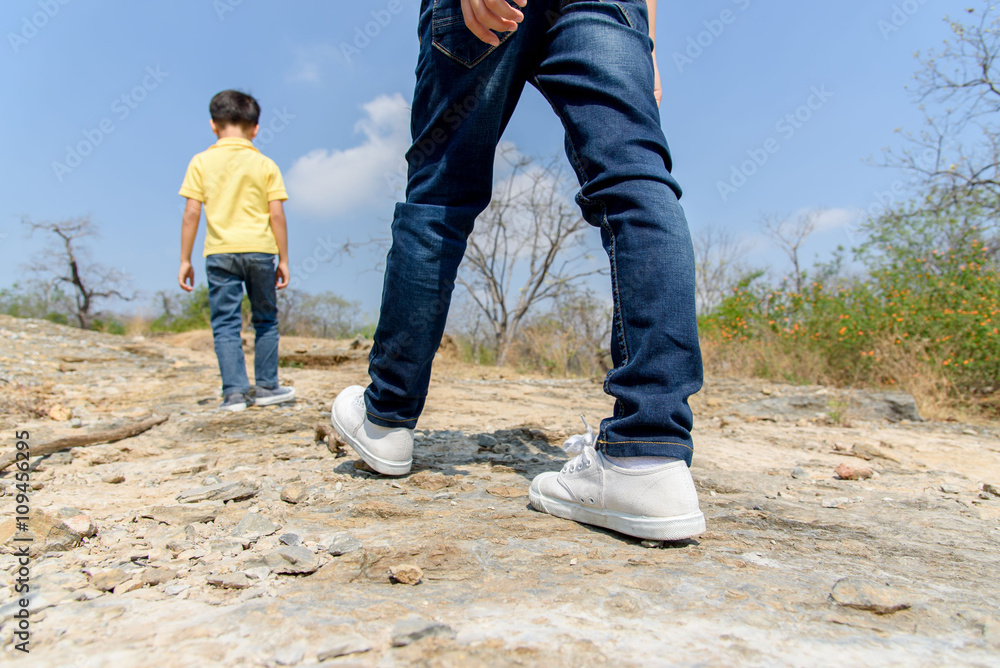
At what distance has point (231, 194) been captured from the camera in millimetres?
3072

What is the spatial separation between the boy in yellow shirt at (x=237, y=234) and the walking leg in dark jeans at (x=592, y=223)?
6.48ft

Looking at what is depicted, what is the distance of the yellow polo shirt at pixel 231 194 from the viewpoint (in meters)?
3.06

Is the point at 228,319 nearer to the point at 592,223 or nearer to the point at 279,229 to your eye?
the point at 279,229

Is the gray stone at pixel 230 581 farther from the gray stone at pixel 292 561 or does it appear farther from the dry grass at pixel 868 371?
the dry grass at pixel 868 371

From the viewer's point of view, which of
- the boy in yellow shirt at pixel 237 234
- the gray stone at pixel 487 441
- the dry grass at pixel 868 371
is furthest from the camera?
the dry grass at pixel 868 371

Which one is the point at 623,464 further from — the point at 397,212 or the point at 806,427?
the point at 806,427

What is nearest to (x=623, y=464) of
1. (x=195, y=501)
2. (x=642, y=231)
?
(x=642, y=231)

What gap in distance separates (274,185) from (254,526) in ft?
8.84

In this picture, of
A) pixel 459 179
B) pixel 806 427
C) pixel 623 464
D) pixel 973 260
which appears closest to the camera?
pixel 623 464

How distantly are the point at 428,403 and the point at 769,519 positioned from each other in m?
2.13

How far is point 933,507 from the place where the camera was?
146cm

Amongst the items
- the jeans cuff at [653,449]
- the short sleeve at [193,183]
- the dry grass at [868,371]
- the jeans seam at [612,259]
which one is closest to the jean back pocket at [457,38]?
the jeans seam at [612,259]

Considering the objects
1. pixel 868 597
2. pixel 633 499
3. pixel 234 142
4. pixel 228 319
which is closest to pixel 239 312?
pixel 228 319

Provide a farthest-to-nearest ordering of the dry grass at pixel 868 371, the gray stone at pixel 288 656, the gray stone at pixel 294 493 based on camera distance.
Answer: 1. the dry grass at pixel 868 371
2. the gray stone at pixel 294 493
3. the gray stone at pixel 288 656
